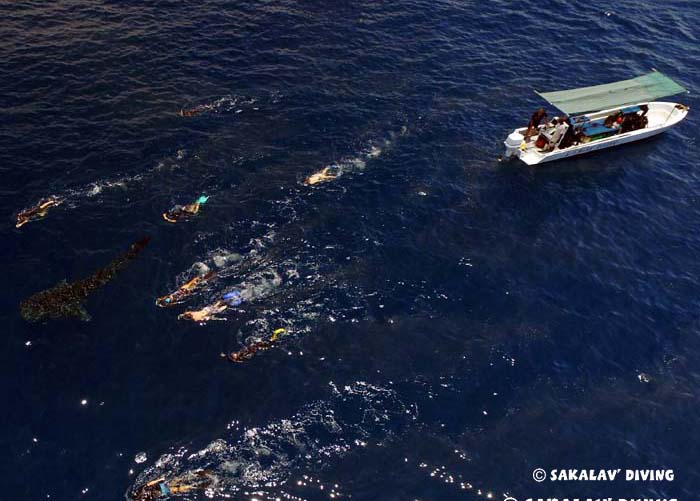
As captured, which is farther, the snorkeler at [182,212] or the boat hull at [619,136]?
the boat hull at [619,136]

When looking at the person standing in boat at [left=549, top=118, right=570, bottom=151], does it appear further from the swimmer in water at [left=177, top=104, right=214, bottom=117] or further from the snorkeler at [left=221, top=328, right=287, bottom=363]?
the swimmer in water at [left=177, top=104, right=214, bottom=117]

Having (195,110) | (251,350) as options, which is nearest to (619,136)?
(251,350)

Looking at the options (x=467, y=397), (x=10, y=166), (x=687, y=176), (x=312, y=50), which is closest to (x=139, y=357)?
(x=467, y=397)

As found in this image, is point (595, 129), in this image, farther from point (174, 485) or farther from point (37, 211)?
point (37, 211)

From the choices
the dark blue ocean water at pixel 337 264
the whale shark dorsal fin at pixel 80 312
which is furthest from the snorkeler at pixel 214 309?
the whale shark dorsal fin at pixel 80 312

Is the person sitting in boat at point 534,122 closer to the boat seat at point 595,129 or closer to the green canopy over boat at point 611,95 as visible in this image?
the green canopy over boat at point 611,95

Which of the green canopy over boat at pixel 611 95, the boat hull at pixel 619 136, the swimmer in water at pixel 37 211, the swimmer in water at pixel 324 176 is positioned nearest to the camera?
the swimmer in water at pixel 37 211
